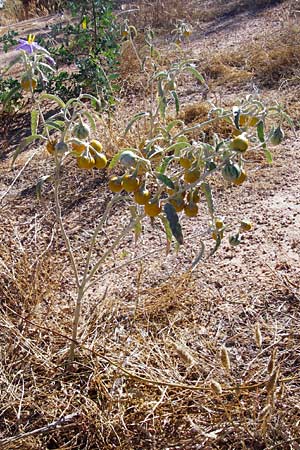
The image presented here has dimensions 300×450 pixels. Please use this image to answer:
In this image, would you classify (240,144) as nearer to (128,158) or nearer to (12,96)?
(128,158)

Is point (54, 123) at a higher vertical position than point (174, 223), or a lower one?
higher

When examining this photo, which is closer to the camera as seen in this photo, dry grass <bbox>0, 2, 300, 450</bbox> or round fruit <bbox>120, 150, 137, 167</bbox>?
round fruit <bbox>120, 150, 137, 167</bbox>

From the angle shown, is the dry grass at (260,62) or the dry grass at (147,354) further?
the dry grass at (260,62)

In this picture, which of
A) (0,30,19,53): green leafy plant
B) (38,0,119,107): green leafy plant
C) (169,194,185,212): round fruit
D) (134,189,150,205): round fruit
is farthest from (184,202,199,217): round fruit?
(0,30,19,53): green leafy plant

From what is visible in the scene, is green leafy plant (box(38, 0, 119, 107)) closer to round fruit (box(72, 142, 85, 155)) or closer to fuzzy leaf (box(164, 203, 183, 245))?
round fruit (box(72, 142, 85, 155))

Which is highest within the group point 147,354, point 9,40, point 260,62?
point 9,40

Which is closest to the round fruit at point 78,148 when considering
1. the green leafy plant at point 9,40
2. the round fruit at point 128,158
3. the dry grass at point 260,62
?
the round fruit at point 128,158

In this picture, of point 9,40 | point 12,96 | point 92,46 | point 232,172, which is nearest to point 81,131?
point 232,172

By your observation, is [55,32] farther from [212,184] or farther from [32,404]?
[32,404]

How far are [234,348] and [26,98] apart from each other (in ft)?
9.02

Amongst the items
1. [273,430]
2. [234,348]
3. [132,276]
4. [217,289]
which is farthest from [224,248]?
[273,430]

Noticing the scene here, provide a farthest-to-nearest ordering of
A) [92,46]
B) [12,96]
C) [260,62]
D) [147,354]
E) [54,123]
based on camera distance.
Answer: [260,62]
[92,46]
[12,96]
[147,354]
[54,123]

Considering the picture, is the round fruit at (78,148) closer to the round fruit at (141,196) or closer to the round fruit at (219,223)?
the round fruit at (141,196)

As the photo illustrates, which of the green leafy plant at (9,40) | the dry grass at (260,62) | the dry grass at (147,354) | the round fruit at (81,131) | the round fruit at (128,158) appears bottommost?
the dry grass at (147,354)
